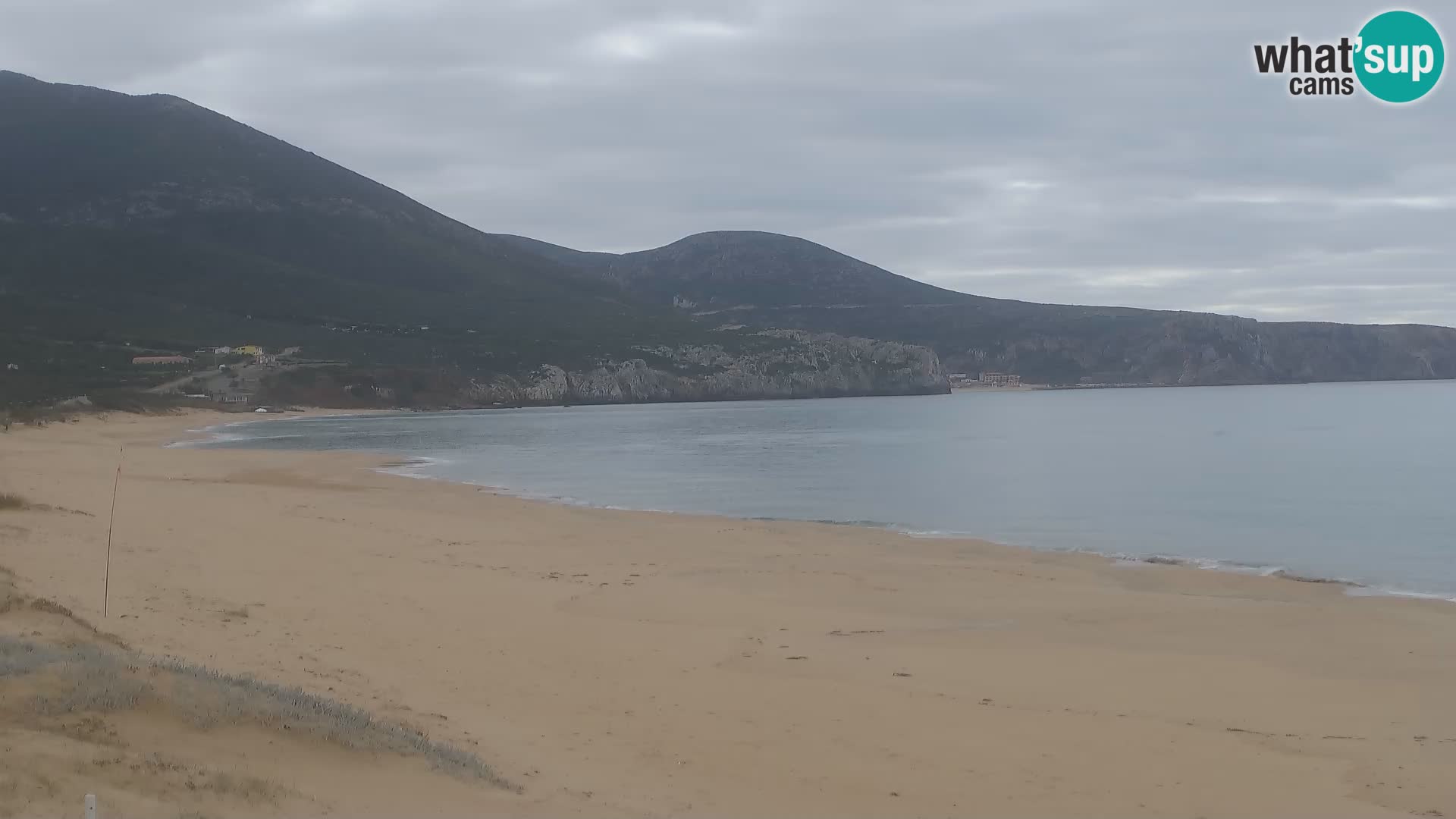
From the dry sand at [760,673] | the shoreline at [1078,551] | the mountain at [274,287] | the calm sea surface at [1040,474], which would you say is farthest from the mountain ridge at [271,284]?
the dry sand at [760,673]

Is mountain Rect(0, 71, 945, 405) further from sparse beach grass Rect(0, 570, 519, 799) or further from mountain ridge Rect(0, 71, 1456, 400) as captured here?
sparse beach grass Rect(0, 570, 519, 799)

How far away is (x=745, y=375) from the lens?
15838 centimetres

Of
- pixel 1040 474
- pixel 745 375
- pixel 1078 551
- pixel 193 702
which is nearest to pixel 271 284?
pixel 745 375

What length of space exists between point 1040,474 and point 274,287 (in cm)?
13539

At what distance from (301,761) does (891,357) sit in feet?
552

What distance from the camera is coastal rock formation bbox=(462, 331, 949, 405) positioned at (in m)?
137

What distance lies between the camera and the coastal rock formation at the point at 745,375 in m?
137

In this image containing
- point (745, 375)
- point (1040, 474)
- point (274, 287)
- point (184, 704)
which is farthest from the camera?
point (745, 375)

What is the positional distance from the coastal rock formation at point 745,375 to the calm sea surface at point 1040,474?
4172 centimetres

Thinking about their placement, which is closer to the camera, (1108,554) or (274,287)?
(1108,554)

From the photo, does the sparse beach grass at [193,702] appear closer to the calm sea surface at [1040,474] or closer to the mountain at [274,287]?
the calm sea surface at [1040,474]

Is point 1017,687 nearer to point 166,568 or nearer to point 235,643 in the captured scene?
point 235,643

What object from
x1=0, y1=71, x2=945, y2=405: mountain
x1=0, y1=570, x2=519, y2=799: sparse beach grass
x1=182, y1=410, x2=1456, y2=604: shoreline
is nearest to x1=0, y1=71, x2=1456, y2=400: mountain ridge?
x1=0, y1=71, x2=945, y2=405: mountain

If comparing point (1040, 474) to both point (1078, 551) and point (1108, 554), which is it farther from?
point (1108, 554)
